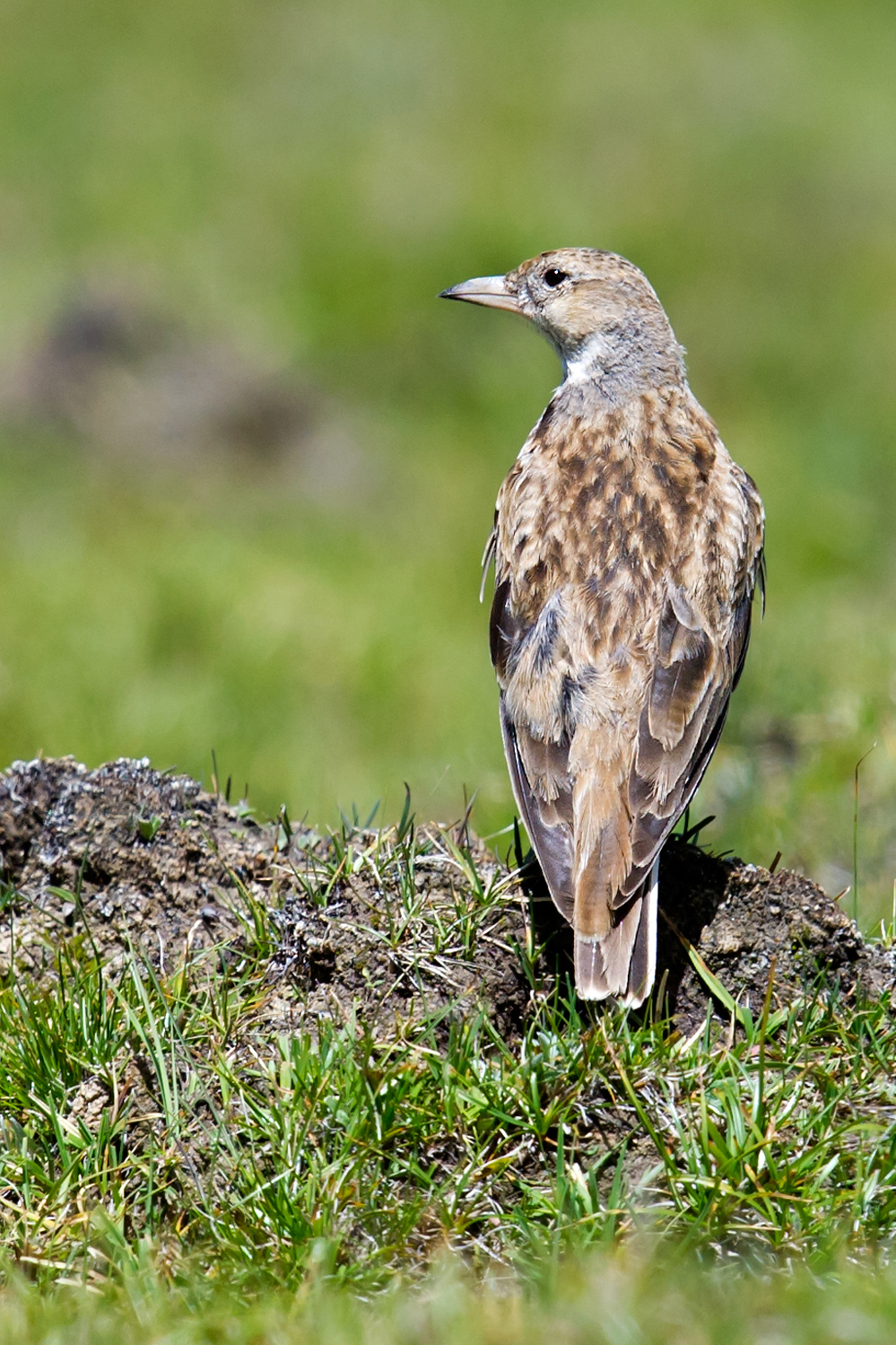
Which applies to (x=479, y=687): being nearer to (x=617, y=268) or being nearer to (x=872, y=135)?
(x=617, y=268)

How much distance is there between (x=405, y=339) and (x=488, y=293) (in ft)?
28.8

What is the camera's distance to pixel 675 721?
4.60 meters

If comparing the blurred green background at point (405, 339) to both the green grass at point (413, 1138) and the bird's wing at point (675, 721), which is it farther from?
the green grass at point (413, 1138)

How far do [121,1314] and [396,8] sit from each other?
2238cm

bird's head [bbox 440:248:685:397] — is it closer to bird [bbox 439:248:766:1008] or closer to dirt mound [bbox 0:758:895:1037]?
bird [bbox 439:248:766:1008]

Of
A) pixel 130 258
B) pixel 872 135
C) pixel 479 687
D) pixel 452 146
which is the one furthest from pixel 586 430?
pixel 872 135

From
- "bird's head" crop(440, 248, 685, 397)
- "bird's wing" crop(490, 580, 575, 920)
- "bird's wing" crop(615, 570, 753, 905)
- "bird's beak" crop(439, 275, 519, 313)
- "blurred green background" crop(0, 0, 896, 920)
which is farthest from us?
"blurred green background" crop(0, 0, 896, 920)

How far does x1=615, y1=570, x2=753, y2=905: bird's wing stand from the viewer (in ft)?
14.0

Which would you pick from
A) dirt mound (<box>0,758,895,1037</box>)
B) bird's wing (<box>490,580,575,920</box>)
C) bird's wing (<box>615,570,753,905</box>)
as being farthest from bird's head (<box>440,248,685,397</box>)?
dirt mound (<box>0,758,895,1037</box>)

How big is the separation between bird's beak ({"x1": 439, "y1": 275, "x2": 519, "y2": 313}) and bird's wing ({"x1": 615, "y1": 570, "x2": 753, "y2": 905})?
6.49ft

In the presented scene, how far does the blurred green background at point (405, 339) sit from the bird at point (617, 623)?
25.4 inches

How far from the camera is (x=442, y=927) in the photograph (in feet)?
13.8

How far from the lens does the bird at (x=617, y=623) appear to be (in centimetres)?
417

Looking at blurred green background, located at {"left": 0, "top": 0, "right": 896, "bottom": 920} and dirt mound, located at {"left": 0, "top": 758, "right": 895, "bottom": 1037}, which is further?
blurred green background, located at {"left": 0, "top": 0, "right": 896, "bottom": 920}
